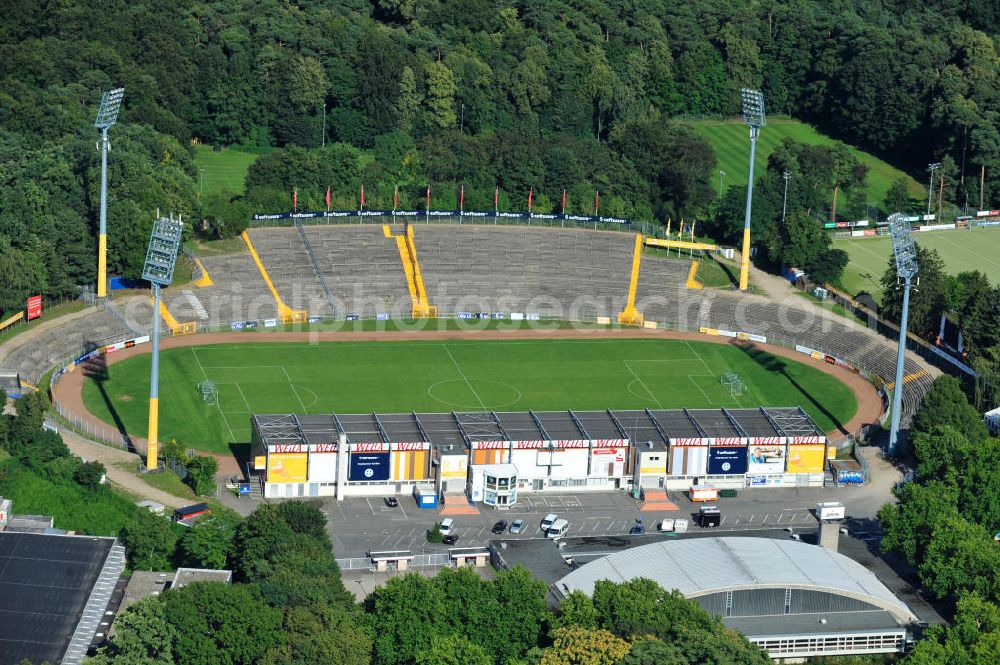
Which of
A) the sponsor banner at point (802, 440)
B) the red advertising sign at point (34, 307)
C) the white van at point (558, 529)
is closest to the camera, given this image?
the white van at point (558, 529)

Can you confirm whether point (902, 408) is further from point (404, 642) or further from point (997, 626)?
point (404, 642)

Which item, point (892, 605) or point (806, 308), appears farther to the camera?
point (806, 308)

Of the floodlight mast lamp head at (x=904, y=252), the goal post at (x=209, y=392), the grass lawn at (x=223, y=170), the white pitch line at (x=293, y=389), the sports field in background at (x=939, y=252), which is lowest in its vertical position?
the white pitch line at (x=293, y=389)

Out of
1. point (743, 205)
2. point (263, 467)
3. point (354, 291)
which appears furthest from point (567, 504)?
point (743, 205)

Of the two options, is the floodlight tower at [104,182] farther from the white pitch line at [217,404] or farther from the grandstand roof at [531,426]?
the grandstand roof at [531,426]

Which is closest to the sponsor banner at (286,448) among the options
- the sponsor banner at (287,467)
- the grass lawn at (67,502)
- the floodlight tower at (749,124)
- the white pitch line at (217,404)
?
the sponsor banner at (287,467)

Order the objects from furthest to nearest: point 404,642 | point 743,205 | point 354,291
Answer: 1. point 743,205
2. point 354,291
3. point 404,642

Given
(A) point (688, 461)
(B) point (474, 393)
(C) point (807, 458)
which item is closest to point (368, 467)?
(A) point (688, 461)

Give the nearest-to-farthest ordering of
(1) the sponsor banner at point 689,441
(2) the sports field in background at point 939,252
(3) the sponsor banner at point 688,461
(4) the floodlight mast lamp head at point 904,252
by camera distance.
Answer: (1) the sponsor banner at point 689,441, (3) the sponsor banner at point 688,461, (4) the floodlight mast lamp head at point 904,252, (2) the sports field in background at point 939,252
